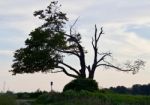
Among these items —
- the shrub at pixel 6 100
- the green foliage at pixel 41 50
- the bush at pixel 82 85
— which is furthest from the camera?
the green foliage at pixel 41 50

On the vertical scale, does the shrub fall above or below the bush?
below

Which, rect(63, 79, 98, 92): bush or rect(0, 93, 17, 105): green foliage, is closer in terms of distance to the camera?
rect(0, 93, 17, 105): green foliage

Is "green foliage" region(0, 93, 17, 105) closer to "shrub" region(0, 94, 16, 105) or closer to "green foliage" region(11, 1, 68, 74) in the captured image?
"shrub" region(0, 94, 16, 105)

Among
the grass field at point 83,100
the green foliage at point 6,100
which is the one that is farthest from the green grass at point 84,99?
the green foliage at point 6,100

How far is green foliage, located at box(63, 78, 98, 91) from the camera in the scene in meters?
39.0

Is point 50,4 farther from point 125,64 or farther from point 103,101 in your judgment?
point 103,101

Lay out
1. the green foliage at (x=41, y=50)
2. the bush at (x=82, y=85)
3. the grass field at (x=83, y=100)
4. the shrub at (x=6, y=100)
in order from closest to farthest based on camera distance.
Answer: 1. the shrub at (x=6, y=100)
2. the grass field at (x=83, y=100)
3. the bush at (x=82, y=85)
4. the green foliage at (x=41, y=50)

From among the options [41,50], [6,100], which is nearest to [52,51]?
[41,50]

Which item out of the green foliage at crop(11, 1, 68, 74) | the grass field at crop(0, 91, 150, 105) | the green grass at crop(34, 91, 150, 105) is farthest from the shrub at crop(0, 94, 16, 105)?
the green foliage at crop(11, 1, 68, 74)

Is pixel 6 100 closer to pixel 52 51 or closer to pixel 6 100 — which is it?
pixel 6 100

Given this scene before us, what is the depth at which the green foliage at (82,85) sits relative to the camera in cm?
3900

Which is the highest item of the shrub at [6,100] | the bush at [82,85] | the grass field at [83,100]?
the bush at [82,85]

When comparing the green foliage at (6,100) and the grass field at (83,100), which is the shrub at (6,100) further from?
the grass field at (83,100)

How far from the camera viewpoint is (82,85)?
128 feet
